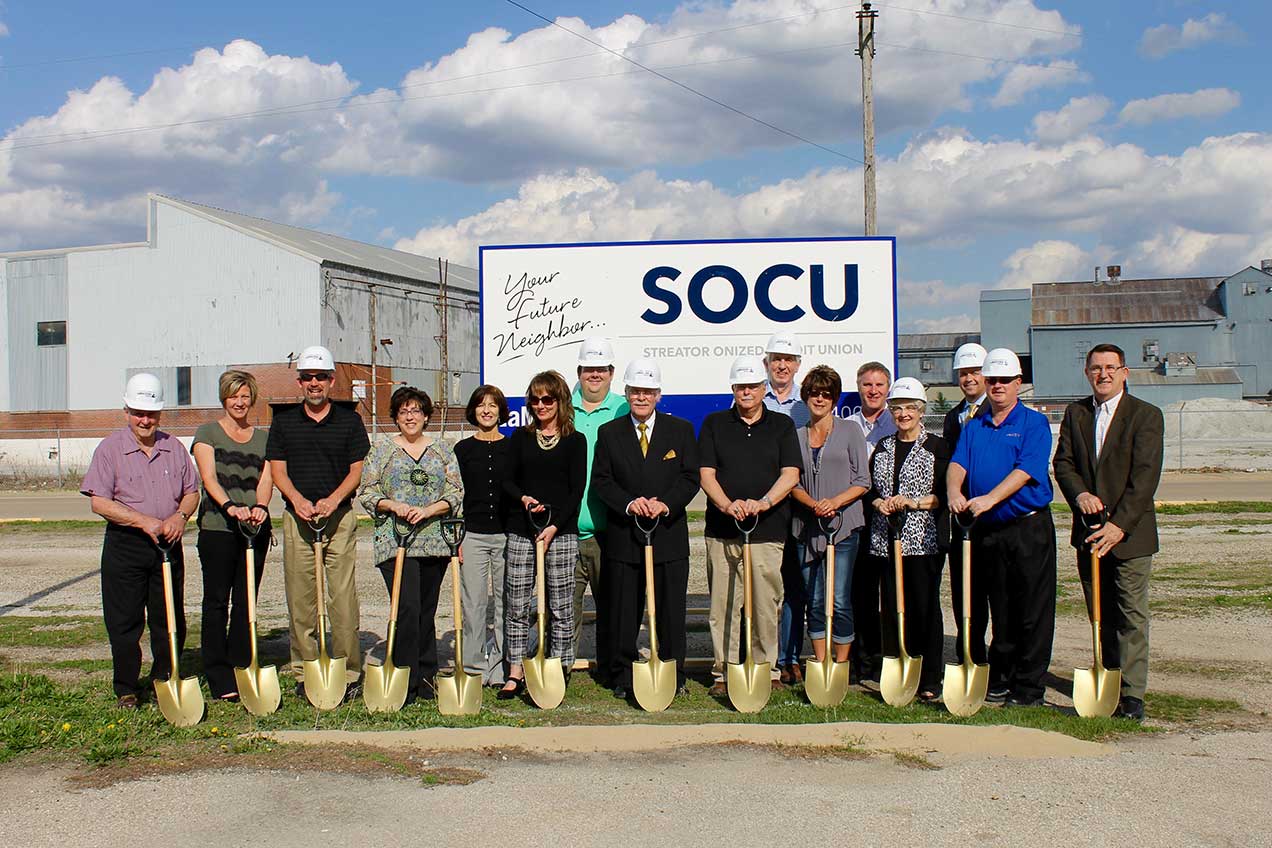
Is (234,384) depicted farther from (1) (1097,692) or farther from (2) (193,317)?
(2) (193,317)

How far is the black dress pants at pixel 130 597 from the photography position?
257 inches

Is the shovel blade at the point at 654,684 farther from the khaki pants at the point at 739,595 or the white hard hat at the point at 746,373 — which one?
the white hard hat at the point at 746,373

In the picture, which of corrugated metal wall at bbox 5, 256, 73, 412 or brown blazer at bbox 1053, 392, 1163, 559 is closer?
brown blazer at bbox 1053, 392, 1163, 559

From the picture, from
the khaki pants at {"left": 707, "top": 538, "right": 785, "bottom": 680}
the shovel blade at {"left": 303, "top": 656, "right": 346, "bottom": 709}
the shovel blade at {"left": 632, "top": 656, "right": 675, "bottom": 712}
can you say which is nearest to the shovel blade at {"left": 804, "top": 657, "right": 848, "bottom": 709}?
the khaki pants at {"left": 707, "top": 538, "right": 785, "bottom": 680}

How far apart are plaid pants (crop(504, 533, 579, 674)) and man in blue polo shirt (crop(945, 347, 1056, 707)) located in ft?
8.02

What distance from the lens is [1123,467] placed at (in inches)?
254

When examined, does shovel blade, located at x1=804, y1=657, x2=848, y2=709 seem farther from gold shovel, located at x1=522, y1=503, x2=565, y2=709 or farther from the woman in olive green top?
the woman in olive green top

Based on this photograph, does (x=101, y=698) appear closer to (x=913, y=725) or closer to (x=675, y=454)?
(x=675, y=454)

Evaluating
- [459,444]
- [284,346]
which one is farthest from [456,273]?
[459,444]

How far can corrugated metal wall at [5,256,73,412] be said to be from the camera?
39.3 meters

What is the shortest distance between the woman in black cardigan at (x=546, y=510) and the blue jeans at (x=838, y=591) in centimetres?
155

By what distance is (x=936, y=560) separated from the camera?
6855 mm

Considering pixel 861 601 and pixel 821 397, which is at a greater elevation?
pixel 821 397

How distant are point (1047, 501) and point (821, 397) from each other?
4.97 ft
